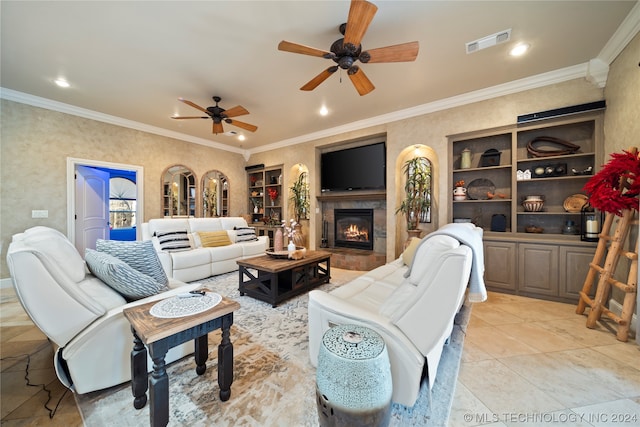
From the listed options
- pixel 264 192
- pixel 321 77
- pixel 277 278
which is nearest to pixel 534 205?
pixel 321 77

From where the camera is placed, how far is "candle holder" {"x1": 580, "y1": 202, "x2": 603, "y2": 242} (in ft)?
8.77

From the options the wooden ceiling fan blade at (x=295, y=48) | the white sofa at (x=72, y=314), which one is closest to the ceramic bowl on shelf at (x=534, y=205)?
the wooden ceiling fan blade at (x=295, y=48)

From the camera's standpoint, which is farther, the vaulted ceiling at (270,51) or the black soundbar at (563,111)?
the black soundbar at (563,111)

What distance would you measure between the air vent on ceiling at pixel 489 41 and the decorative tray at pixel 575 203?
88.1 inches

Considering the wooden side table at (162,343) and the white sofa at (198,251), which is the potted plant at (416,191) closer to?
the white sofa at (198,251)

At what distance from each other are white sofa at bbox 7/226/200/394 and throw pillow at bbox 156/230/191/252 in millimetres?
2071

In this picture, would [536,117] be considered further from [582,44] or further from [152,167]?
[152,167]

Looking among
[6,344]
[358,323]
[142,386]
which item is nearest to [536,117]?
[358,323]

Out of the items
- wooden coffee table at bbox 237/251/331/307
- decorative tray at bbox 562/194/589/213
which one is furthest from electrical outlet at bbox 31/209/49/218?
decorative tray at bbox 562/194/589/213

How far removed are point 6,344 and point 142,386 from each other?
1.79 meters

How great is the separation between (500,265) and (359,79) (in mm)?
3044

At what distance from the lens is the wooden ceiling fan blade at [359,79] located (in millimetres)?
2319

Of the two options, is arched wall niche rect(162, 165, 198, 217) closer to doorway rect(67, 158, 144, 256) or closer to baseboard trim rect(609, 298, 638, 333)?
doorway rect(67, 158, 144, 256)

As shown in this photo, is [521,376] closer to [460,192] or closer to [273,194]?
[460,192]
